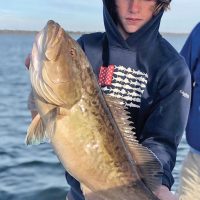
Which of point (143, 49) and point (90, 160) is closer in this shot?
point (90, 160)

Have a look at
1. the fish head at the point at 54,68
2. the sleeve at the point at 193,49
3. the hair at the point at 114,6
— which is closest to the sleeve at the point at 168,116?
the hair at the point at 114,6

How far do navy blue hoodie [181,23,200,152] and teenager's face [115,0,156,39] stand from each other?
2.09m

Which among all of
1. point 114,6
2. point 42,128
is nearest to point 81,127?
point 42,128

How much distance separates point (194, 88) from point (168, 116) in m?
2.29

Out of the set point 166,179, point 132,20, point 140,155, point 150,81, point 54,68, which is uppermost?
point 132,20

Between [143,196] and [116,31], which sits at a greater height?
[116,31]

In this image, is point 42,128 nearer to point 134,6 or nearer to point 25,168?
point 134,6

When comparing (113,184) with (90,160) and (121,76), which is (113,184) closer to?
(90,160)

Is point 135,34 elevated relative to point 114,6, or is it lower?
lower

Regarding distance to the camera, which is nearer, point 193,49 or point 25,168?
point 193,49

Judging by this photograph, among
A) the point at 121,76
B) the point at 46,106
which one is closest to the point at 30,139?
the point at 46,106

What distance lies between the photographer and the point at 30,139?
376 cm

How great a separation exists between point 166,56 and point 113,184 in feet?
4.16

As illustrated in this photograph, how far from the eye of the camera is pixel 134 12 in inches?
171
